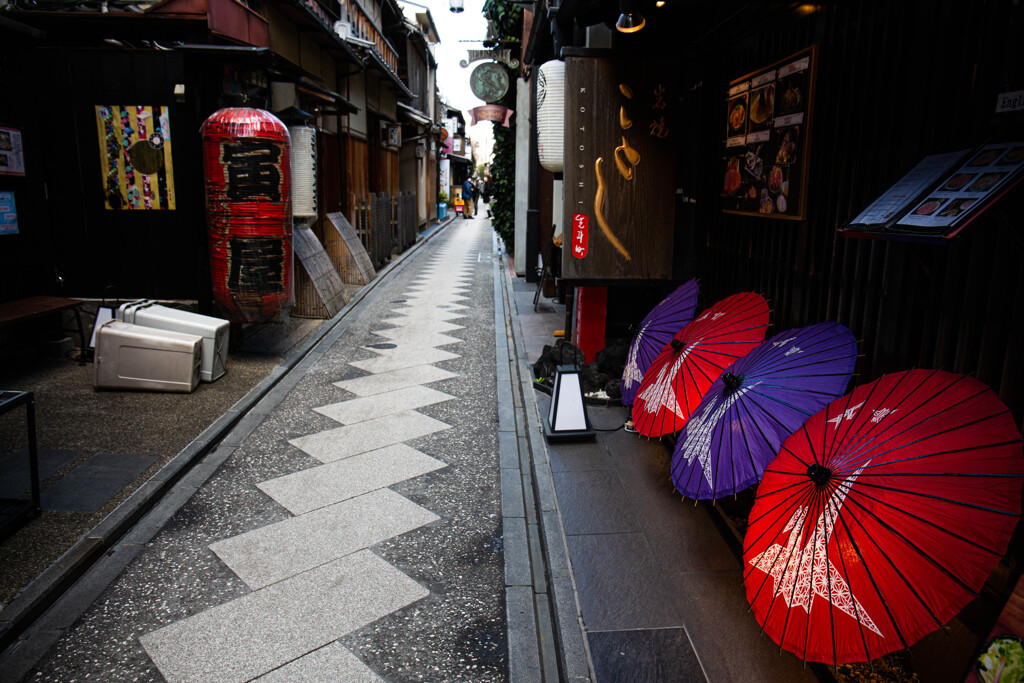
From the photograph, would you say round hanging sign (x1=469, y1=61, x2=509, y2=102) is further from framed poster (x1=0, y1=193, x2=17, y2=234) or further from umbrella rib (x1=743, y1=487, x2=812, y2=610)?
umbrella rib (x1=743, y1=487, x2=812, y2=610)

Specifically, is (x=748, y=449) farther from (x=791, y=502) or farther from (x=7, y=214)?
(x=7, y=214)

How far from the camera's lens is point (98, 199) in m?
8.85

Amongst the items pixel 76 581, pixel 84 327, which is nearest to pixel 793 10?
pixel 76 581

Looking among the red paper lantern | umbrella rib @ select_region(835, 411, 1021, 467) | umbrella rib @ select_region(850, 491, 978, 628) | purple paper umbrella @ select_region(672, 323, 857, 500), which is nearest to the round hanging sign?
the red paper lantern

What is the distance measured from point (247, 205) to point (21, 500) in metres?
4.37

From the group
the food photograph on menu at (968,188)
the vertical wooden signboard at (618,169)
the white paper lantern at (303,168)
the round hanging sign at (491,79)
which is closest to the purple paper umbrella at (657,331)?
the vertical wooden signboard at (618,169)

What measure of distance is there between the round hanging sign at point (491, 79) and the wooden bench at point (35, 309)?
36.2 ft

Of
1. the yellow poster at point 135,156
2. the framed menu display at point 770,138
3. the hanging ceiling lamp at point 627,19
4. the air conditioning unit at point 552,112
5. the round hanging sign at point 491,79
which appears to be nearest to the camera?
the framed menu display at point 770,138

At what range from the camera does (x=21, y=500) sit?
4.70 metres

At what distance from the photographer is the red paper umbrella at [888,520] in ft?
7.84

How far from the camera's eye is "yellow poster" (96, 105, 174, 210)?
859 centimetres

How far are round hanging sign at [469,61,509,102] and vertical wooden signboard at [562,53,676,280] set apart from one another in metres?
11.0

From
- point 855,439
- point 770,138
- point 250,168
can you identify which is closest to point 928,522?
point 855,439

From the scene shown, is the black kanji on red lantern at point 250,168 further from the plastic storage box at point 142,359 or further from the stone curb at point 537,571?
the stone curb at point 537,571
